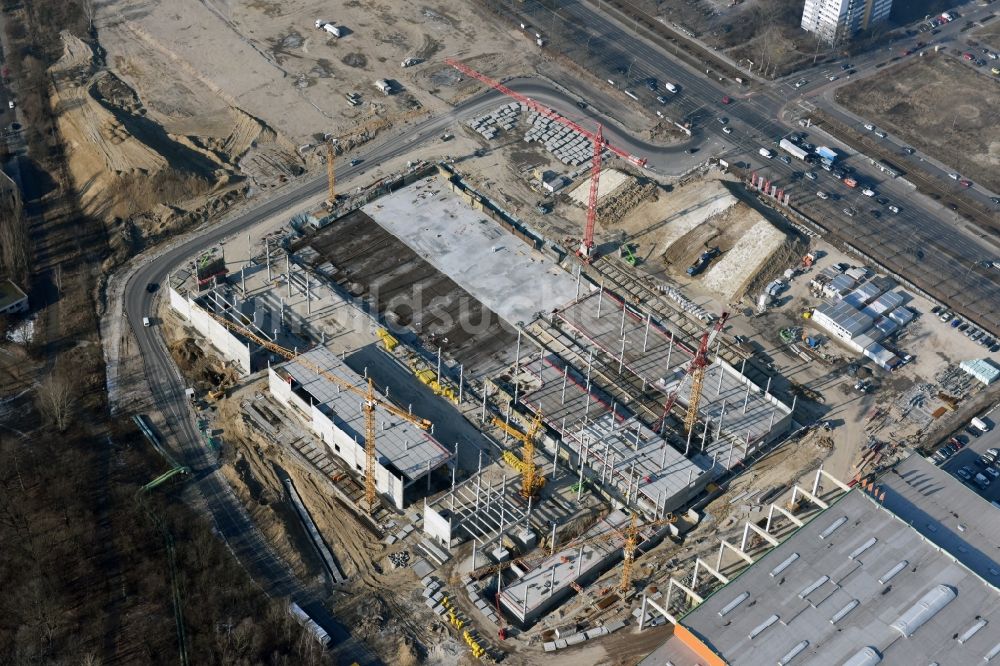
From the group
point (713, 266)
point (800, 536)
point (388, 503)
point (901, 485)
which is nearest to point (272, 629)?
point (388, 503)

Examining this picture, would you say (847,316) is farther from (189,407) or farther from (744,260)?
(189,407)

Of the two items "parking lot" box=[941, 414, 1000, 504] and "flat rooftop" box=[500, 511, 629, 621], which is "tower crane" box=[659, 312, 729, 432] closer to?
"flat rooftop" box=[500, 511, 629, 621]

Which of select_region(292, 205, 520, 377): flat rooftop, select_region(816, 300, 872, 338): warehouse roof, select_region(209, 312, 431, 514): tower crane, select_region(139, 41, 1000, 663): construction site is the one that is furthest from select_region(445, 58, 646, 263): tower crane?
select_region(209, 312, 431, 514): tower crane

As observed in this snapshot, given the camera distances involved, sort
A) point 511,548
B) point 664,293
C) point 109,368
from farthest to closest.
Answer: point 664,293 → point 109,368 → point 511,548

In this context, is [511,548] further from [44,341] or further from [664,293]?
[44,341]

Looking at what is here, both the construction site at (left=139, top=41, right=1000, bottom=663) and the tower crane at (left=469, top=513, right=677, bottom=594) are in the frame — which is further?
the construction site at (left=139, top=41, right=1000, bottom=663)

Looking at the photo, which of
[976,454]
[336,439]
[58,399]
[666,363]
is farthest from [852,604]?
[58,399]

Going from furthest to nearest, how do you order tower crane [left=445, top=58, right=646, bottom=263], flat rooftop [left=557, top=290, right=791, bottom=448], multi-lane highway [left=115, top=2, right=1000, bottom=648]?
1. tower crane [left=445, top=58, right=646, bottom=263]
2. flat rooftop [left=557, top=290, right=791, bottom=448]
3. multi-lane highway [left=115, top=2, right=1000, bottom=648]

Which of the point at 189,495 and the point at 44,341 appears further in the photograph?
the point at 44,341
